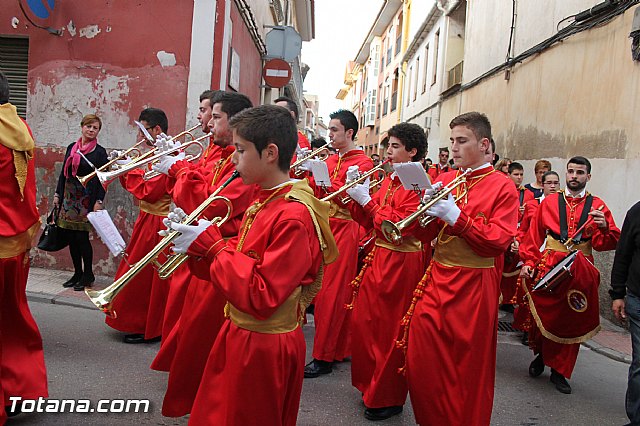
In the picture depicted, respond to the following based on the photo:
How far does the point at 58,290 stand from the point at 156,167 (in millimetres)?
3280

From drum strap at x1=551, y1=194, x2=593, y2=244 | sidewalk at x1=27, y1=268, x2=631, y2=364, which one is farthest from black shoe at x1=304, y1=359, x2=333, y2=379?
sidewalk at x1=27, y1=268, x2=631, y2=364

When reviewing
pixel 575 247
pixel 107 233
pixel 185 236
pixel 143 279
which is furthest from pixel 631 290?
pixel 143 279

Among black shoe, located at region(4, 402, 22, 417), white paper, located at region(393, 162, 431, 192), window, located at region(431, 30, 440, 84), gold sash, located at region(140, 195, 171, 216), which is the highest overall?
window, located at region(431, 30, 440, 84)

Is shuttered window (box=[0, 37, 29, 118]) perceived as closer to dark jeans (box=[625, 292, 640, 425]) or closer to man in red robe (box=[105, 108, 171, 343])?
man in red robe (box=[105, 108, 171, 343])

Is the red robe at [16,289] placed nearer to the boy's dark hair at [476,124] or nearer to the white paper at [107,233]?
the white paper at [107,233]

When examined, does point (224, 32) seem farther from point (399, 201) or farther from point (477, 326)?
point (477, 326)

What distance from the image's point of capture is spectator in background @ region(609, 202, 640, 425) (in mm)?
3883

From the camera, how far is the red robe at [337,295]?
500 centimetres

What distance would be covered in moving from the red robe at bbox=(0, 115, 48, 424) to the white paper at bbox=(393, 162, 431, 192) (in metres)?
2.15

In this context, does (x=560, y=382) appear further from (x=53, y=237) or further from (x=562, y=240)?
(x=53, y=237)

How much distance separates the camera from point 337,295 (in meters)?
5.05

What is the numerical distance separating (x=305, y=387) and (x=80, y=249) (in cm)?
341

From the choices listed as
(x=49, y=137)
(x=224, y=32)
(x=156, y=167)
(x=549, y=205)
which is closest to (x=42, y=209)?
(x=49, y=137)

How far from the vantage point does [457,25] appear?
18984 mm
